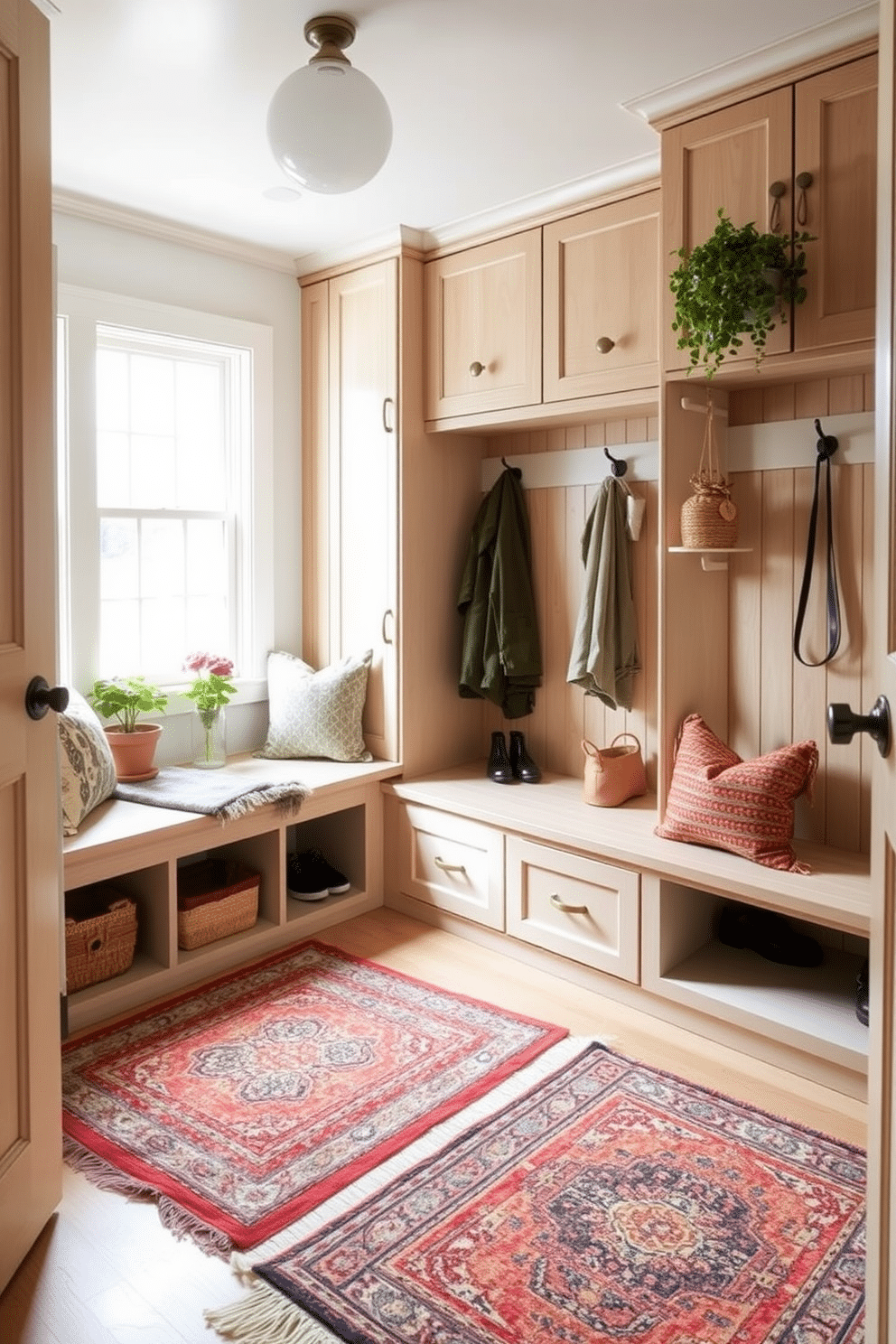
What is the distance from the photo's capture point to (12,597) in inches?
65.5

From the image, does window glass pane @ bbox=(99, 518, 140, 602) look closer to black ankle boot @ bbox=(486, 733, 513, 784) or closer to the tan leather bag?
black ankle boot @ bbox=(486, 733, 513, 784)

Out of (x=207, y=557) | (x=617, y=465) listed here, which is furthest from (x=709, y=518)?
(x=207, y=557)

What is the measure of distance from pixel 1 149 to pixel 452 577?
2.30 meters

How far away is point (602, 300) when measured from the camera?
301cm

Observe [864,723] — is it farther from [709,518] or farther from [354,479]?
[354,479]

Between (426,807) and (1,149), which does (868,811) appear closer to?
(426,807)

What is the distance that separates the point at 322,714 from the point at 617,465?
1384 mm

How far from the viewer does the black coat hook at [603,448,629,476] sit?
3.33m

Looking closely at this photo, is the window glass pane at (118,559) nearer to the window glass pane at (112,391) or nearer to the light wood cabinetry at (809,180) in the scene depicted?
the window glass pane at (112,391)

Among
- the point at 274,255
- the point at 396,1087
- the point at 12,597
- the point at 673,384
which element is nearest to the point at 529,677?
the point at 673,384

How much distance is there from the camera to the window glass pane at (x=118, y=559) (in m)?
3.43

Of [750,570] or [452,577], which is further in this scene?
[452,577]

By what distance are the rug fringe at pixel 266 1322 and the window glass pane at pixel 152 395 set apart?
9.09 ft

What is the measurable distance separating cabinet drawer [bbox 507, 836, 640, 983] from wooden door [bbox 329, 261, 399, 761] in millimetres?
753
